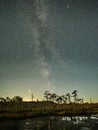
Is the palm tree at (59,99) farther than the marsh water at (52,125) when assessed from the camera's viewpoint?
Yes

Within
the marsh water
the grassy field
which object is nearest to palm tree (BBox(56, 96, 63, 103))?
the grassy field

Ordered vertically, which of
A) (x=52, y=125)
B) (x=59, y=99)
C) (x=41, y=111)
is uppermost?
(x=59, y=99)

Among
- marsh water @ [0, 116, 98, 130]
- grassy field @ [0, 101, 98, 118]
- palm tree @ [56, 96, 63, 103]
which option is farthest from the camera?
palm tree @ [56, 96, 63, 103]

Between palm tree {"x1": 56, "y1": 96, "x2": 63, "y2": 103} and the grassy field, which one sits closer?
the grassy field

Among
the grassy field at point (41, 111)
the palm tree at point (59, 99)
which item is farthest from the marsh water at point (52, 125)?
the palm tree at point (59, 99)

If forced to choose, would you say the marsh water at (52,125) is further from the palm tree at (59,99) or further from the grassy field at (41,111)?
the palm tree at (59,99)

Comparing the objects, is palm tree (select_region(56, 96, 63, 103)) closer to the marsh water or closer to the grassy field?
the grassy field

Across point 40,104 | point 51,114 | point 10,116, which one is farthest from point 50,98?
point 10,116

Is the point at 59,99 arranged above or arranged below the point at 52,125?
above

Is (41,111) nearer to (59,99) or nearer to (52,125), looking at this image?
(52,125)

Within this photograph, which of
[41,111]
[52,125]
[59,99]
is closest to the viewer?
[52,125]

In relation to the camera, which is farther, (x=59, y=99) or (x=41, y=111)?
(x=59, y=99)

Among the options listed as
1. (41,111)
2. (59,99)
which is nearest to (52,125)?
(41,111)

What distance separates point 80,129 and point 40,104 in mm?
105212
